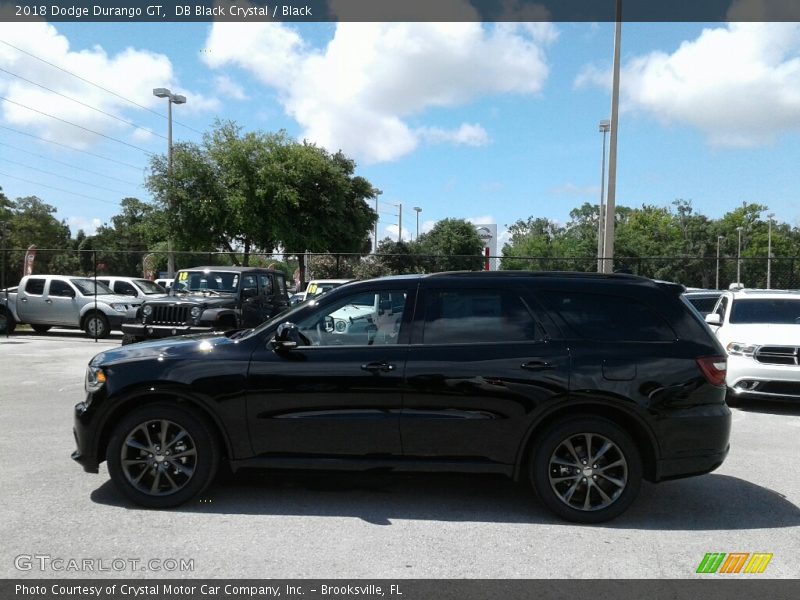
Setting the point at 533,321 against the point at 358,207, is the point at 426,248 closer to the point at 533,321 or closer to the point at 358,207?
the point at 358,207

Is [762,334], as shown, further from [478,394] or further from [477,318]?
[478,394]

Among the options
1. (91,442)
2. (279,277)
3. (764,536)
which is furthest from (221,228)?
(764,536)

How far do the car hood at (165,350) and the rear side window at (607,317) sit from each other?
2542mm

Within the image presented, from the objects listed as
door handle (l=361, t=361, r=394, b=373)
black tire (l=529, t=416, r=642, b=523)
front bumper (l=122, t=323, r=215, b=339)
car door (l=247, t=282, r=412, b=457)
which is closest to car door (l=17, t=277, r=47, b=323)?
front bumper (l=122, t=323, r=215, b=339)

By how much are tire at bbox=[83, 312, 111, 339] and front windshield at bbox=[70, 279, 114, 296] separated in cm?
73

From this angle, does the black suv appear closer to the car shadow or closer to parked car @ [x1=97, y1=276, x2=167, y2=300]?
the car shadow

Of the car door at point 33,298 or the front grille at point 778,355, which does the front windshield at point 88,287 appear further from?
the front grille at point 778,355

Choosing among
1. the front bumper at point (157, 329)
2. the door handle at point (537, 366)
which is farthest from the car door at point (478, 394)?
the front bumper at point (157, 329)

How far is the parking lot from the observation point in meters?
3.94

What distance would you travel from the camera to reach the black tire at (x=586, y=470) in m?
4.69

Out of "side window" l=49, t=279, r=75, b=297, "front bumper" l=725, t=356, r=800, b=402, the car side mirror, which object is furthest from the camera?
"side window" l=49, t=279, r=75, b=297

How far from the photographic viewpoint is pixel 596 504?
4.73 meters

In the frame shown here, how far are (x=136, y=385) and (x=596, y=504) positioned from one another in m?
3.54

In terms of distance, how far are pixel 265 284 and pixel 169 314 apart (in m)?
2.63
